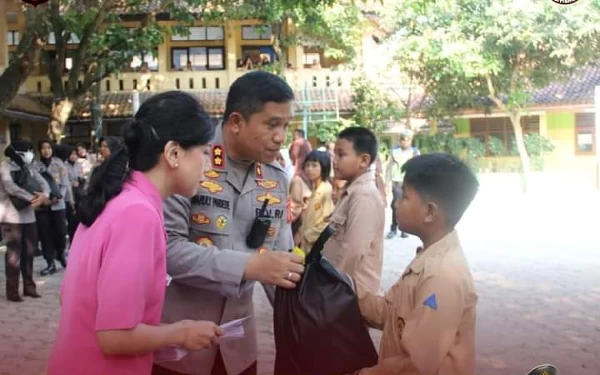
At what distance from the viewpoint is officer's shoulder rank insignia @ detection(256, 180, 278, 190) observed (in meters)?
2.39

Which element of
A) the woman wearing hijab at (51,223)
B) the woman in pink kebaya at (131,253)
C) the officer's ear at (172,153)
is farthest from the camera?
the woman wearing hijab at (51,223)

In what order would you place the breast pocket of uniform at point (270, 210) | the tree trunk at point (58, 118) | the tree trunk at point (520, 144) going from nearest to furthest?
the breast pocket of uniform at point (270, 210)
the tree trunk at point (58, 118)
the tree trunk at point (520, 144)

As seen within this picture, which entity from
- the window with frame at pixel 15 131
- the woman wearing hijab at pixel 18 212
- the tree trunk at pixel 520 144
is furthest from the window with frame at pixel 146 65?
the woman wearing hijab at pixel 18 212

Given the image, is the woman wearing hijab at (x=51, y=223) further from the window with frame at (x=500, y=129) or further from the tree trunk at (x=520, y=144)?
the window with frame at (x=500, y=129)

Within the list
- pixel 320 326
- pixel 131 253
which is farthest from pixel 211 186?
pixel 131 253

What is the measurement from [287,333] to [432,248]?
508mm

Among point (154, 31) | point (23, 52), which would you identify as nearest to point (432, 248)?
point (23, 52)

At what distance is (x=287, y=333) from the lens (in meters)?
2.06

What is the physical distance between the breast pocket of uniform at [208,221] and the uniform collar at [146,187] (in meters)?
0.41

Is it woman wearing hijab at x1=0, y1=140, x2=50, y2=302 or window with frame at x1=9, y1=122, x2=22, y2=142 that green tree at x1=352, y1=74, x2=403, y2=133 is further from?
woman wearing hijab at x1=0, y1=140, x2=50, y2=302

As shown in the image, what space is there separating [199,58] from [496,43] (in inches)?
370

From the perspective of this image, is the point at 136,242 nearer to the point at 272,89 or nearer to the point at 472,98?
the point at 272,89

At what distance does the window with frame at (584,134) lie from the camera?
25578 mm

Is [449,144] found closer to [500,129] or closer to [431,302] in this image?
[500,129]
